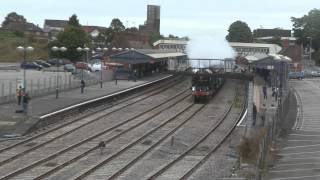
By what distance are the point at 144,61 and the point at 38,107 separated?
3060cm

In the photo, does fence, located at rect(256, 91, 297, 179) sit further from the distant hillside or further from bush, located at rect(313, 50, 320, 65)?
bush, located at rect(313, 50, 320, 65)

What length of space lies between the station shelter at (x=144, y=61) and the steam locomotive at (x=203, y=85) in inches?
378

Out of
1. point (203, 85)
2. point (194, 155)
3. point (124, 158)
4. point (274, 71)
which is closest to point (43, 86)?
point (203, 85)

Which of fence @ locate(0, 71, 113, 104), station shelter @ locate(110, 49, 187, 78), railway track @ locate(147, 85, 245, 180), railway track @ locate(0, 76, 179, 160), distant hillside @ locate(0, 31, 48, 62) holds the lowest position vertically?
railway track @ locate(147, 85, 245, 180)

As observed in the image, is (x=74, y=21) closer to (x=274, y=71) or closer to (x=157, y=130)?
(x=274, y=71)

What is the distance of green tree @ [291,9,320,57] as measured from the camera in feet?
516

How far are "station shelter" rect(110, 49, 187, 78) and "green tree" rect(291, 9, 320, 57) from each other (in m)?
66.3

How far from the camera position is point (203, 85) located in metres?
59.9

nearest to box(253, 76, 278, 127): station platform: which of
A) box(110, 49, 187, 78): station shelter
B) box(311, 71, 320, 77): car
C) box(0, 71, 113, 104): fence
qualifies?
box(110, 49, 187, 78): station shelter

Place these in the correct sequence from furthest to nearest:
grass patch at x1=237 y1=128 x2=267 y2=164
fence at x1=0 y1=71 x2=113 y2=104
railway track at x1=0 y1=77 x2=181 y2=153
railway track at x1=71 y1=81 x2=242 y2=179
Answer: fence at x1=0 y1=71 x2=113 y2=104, railway track at x1=0 y1=77 x2=181 y2=153, grass patch at x1=237 y1=128 x2=267 y2=164, railway track at x1=71 y1=81 x2=242 y2=179

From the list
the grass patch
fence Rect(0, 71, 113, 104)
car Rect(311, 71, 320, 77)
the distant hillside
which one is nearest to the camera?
the grass patch

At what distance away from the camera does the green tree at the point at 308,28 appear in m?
157

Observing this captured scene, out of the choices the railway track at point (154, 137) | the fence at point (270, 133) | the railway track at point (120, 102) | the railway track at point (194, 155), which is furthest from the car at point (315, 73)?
the railway track at point (194, 155)

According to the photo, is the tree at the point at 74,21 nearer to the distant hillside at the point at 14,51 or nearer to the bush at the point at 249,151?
the distant hillside at the point at 14,51
